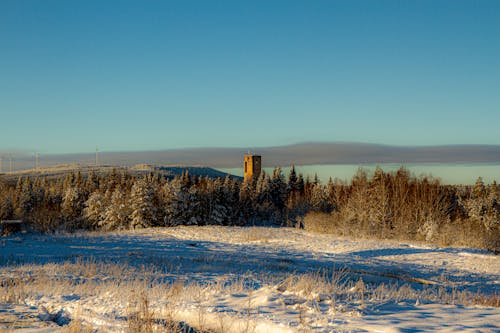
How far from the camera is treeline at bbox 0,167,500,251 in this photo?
36094 mm

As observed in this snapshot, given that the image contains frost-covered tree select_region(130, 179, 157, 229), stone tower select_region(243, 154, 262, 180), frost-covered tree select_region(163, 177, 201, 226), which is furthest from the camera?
stone tower select_region(243, 154, 262, 180)

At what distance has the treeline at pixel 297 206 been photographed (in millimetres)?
36094

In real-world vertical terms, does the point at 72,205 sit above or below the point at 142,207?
below

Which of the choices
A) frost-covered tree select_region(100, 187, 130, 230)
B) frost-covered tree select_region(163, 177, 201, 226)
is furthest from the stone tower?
frost-covered tree select_region(100, 187, 130, 230)

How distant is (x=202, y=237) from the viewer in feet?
113

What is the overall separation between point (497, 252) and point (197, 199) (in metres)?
46.9

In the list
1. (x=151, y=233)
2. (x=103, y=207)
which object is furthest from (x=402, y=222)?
(x=103, y=207)

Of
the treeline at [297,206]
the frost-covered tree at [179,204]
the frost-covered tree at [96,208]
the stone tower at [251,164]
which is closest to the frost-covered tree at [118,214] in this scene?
the treeline at [297,206]

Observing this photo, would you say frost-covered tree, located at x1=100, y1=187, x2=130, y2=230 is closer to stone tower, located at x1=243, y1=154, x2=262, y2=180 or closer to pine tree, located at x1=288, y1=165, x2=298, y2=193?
pine tree, located at x1=288, y1=165, x2=298, y2=193

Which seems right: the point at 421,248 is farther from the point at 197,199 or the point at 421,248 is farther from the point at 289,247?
the point at 197,199

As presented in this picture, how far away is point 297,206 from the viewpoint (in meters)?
72.6

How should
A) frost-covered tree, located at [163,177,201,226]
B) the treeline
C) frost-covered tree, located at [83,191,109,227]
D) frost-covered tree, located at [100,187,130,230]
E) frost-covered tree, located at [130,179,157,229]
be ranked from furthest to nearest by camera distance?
frost-covered tree, located at [83,191,109,227] → frost-covered tree, located at [163,177,201,226] → frost-covered tree, located at [100,187,130,230] → frost-covered tree, located at [130,179,157,229] → the treeline

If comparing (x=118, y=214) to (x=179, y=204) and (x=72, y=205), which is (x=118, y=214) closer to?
(x=179, y=204)

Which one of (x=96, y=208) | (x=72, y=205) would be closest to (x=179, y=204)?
(x=96, y=208)
